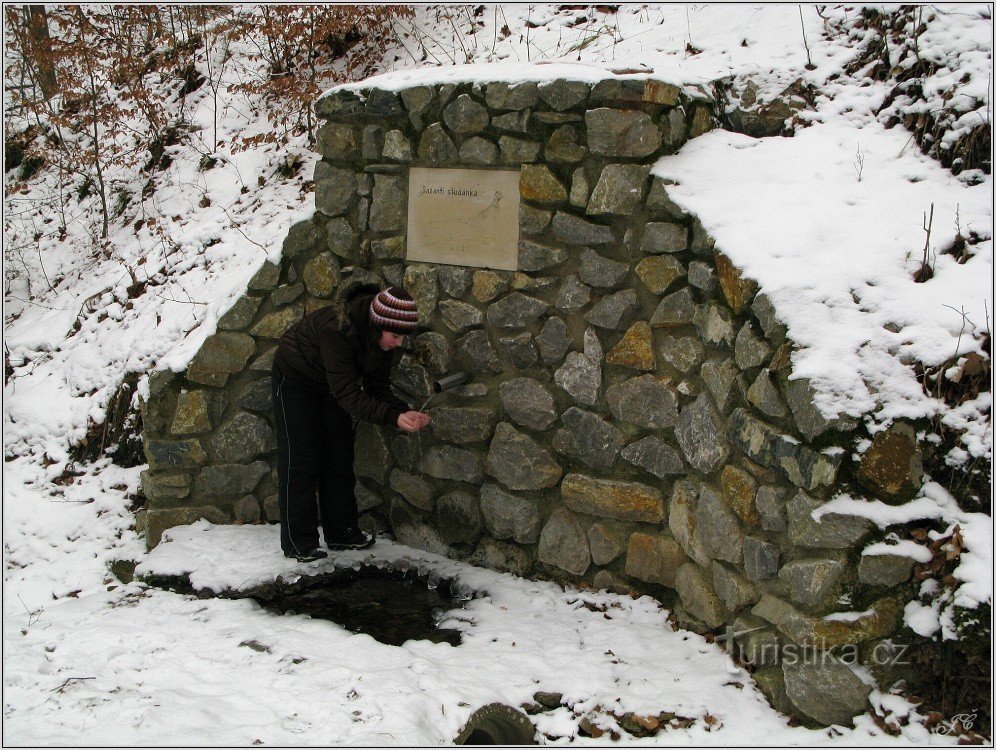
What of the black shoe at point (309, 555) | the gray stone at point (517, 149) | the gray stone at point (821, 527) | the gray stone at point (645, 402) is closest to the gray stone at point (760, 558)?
the gray stone at point (821, 527)

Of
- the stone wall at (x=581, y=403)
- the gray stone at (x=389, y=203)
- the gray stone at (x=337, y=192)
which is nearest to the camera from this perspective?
the stone wall at (x=581, y=403)

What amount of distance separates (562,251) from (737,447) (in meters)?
1.32

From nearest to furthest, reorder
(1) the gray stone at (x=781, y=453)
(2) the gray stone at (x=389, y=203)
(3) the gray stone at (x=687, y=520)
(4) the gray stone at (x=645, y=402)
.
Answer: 1. (1) the gray stone at (x=781, y=453)
2. (3) the gray stone at (x=687, y=520)
3. (4) the gray stone at (x=645, y=402)
4. (2) the gray stone at (x=389, y=203)

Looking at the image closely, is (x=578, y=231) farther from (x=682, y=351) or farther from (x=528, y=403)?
(x=528, y=403)

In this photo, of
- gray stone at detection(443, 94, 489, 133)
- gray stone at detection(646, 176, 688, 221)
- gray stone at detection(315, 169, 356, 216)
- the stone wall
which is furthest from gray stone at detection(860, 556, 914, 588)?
gray stone at detection(315, 169, 356, 216)

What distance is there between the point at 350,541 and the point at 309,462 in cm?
56

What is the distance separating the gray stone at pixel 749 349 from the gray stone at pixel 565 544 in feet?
4.28

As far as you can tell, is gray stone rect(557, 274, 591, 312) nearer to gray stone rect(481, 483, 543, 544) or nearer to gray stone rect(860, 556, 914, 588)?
gray stone rect(481, 483, 543, 544)

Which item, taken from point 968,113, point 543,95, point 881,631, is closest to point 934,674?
point 881,631

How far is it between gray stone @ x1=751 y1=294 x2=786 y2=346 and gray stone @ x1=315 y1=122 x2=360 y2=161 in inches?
97.7

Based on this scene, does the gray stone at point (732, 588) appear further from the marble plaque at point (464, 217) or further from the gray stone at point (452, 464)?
the marble plaque at point (464, 217)

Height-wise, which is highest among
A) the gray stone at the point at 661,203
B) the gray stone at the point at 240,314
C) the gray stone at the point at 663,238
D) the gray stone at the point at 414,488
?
the gray stone at the point at 661,203

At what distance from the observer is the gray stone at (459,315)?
172 inches

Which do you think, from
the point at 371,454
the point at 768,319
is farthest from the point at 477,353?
the point at 768,319
